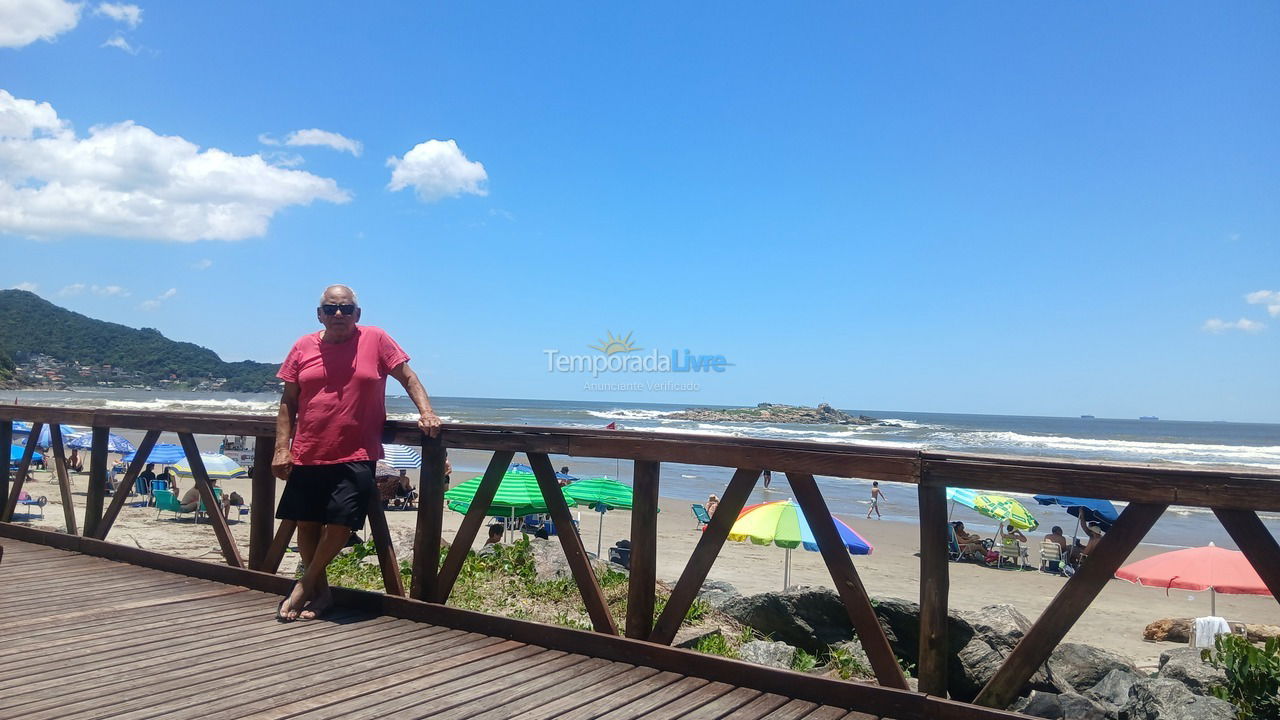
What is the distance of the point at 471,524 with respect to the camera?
158 inches

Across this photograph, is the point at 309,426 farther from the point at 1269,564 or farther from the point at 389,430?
the point at 1269,564

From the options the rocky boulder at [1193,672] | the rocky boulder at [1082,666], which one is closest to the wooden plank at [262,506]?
the rocky boulder at [1082,666]

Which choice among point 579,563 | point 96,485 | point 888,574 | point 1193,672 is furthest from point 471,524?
point 888,574

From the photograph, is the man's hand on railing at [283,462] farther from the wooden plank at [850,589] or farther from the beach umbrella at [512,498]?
the beach umbrella at [512,498]

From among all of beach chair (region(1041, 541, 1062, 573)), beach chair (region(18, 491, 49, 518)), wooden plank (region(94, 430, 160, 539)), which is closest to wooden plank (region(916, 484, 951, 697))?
wooden plank (region(94, 430, 160, 539))

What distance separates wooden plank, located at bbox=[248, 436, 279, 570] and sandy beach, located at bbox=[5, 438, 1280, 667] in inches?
146

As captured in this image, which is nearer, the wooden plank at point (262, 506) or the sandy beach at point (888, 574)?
the wooden plank at point (262, 506)

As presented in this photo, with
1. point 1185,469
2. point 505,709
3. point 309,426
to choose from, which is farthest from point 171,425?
point 1185,469

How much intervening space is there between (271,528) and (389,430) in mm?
1181

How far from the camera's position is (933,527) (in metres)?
2.98

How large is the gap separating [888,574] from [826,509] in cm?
1129

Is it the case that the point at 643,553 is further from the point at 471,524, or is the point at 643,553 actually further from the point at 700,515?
the point at 700,515

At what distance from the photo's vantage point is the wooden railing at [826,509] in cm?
260

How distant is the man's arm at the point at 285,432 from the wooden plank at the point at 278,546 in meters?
0.31
